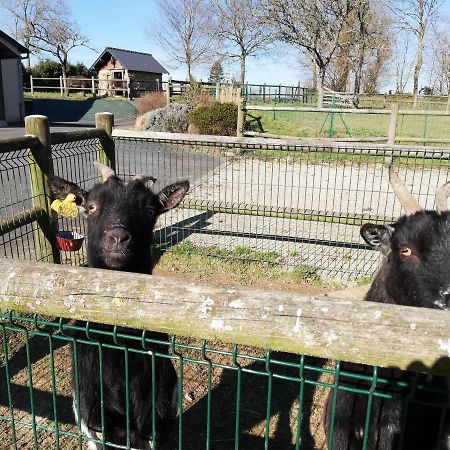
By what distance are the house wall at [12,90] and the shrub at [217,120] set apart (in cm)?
1547

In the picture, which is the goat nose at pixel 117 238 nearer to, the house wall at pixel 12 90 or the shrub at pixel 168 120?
the shrub at pixel 168 120

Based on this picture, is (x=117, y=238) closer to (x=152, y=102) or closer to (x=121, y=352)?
(x=121, y=352)

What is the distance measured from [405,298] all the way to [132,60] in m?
62.2

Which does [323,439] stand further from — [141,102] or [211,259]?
[141,102]

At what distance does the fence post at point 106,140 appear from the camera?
747cm

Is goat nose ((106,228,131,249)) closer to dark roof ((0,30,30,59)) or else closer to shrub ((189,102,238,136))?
shrub ((189,102,238,136))

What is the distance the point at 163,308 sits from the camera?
68.1 inches

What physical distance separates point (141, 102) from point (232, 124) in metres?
11.2

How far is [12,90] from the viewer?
2969cm

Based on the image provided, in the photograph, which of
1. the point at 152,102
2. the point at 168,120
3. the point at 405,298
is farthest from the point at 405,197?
the point at 152,102

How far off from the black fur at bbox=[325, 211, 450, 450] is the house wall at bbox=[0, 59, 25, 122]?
101 feet

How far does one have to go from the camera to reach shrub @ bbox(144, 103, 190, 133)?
72.3ft

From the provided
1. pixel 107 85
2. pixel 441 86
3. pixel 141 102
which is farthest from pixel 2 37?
pixel 441 86

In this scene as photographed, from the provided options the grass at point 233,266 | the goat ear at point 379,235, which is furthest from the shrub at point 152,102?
the goat ear at point 379,235
